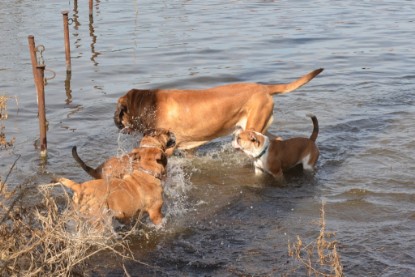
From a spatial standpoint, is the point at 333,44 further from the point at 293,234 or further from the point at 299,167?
the point at 293,234

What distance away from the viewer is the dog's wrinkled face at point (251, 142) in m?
8.14

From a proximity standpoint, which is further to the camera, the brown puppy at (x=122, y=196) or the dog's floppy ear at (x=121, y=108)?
the dog's floppy ear at (x=121, y=108)

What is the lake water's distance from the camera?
6.48 metres

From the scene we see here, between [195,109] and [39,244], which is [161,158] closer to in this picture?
[195,109]

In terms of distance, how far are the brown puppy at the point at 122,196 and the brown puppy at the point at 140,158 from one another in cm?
13

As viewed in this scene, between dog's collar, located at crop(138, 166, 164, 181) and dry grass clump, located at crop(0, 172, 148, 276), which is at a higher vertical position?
dry grass clump, located at crop(0, 172, 148, 276)

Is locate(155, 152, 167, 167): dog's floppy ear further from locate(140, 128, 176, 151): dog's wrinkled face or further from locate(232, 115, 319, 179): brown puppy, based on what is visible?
locate(232, 115, 319, 179): brown puppy

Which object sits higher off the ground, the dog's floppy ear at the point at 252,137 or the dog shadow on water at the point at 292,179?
the dog's floppy ear at the point at 252,137

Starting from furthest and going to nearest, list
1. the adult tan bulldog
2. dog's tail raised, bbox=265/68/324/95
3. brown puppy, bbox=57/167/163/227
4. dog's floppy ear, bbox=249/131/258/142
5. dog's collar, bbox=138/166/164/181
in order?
dog's tail raised, bbox=265/68/324/95 → the adult tan bulldog → dog's floppy ear, bbox=249/131/258/142 → dog's collar, bbox=138/166/164/181 → brown puppy, bbox=57/167/163/227

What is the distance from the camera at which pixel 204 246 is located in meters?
6.44

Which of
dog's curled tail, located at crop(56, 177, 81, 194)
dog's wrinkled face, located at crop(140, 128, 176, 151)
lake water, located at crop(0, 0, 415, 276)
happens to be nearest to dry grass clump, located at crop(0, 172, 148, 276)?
lake water, located at crop(0, 0, 415, 276)

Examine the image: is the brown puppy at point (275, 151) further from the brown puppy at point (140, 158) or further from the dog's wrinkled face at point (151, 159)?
the dog's wrinkled face at point (151, 159)

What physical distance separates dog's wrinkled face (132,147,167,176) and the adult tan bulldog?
1761 millimetres

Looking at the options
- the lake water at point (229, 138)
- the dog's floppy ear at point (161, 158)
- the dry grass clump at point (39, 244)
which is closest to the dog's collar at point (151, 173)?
the dog's floppy ear at point (161, 158)
